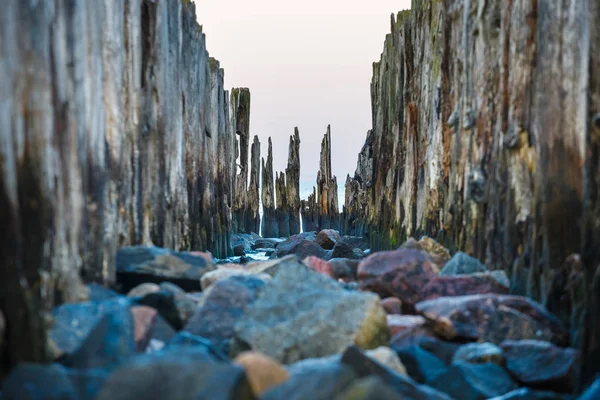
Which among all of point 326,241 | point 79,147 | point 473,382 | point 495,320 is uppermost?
point 79,147

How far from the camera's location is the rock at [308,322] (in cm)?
411

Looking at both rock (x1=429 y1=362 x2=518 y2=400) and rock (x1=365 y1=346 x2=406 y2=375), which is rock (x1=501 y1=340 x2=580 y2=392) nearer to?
rock (x1=429 y1=362 x2=518 y2=400)

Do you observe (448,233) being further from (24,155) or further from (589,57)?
(24,155)

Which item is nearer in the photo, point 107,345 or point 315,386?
point 315,386

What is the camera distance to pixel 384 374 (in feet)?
11.5

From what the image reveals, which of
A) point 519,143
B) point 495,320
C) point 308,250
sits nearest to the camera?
point 495,320

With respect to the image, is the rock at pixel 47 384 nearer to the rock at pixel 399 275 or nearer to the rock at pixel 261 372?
the rock at pixel 261 372

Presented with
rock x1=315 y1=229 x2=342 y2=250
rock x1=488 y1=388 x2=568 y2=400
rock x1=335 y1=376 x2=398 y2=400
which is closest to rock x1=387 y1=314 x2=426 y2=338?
rock x1=488 y1=388 x2=568 y2=400

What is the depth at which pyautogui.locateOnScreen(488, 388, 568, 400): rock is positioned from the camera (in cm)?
392

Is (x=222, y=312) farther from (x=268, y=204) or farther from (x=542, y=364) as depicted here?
(x=268, y=204)

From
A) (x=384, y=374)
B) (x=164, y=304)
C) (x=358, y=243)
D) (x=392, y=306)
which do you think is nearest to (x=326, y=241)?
(x=358, y=243)

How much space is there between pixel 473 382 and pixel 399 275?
80.2 inches

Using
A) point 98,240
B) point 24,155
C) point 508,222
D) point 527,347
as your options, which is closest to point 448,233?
point 508,222

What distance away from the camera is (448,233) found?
847cm
